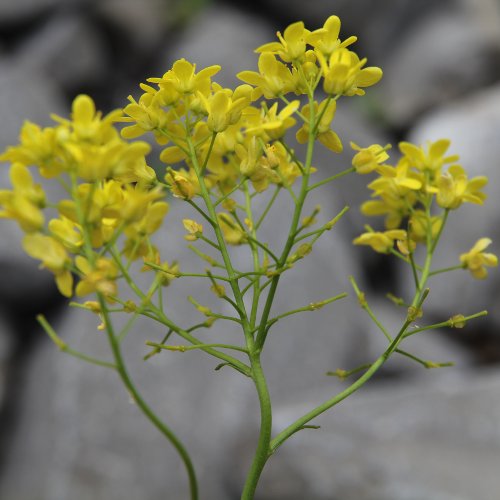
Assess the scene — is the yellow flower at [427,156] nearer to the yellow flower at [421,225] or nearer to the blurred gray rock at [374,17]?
the yellow flower at [421,225]

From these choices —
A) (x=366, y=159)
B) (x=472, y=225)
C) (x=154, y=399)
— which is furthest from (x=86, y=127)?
(x=472, y=225)

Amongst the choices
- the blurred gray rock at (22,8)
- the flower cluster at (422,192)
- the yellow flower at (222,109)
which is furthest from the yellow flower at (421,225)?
the blurred gray rock at (22,8)

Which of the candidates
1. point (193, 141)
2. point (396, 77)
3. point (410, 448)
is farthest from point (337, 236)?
point (193, 141)

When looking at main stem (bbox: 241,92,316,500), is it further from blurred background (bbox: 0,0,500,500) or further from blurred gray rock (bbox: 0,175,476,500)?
blurred gray rock (bbox: 0,175,476,500)

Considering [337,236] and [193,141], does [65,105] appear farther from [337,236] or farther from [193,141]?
[193,141]

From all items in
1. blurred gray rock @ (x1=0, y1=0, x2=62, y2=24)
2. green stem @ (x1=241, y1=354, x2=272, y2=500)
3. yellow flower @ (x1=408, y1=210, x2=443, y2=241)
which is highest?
blurred gray rock @ (x1=0, y1=0, x2=62, y2=24)

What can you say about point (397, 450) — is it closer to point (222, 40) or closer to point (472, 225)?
point (472, 225)

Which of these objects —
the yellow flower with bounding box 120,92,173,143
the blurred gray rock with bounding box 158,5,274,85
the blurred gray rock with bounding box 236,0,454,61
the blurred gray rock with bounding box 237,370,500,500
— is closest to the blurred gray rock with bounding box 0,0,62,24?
the blurred gray rock with bounding box 158,5,274,85
